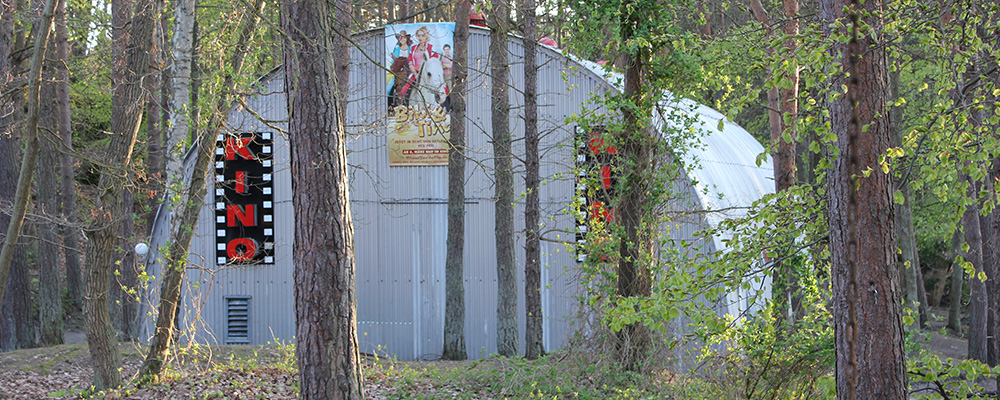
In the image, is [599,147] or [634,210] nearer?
[634,210]

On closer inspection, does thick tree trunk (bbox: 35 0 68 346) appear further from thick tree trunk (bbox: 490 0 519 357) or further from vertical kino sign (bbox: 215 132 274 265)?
thick tree trunk (bbox: 490 0 519 357)

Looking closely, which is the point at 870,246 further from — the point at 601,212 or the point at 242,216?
the point at 242,216

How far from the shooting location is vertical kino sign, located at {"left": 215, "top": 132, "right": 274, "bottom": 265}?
599 inches

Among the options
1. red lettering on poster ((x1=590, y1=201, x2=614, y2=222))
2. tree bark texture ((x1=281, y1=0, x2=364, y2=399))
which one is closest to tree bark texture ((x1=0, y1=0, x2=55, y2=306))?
tree bark texture ((x1=281, y1=0, x2=364, y2=399))

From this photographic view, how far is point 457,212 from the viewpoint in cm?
1410

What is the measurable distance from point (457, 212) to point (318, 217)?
23.6 feet

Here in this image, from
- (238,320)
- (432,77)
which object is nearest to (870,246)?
(432,77)

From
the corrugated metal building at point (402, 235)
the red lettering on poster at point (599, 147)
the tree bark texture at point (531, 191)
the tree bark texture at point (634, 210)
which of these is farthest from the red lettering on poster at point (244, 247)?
the tree bark texture at point (634, 210)

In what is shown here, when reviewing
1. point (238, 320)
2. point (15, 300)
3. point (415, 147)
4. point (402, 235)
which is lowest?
point (238, 320)

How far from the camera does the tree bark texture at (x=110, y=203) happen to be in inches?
359

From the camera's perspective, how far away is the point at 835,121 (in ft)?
17.0

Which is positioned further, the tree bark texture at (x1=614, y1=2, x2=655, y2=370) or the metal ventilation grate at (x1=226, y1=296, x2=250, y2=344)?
the metal ventilation grate at (x1=226, y1=296, x2=250, y2=344)

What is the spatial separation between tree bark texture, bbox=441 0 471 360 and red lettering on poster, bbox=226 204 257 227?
382 centimetres

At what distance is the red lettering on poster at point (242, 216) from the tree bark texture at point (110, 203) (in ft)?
19.2
